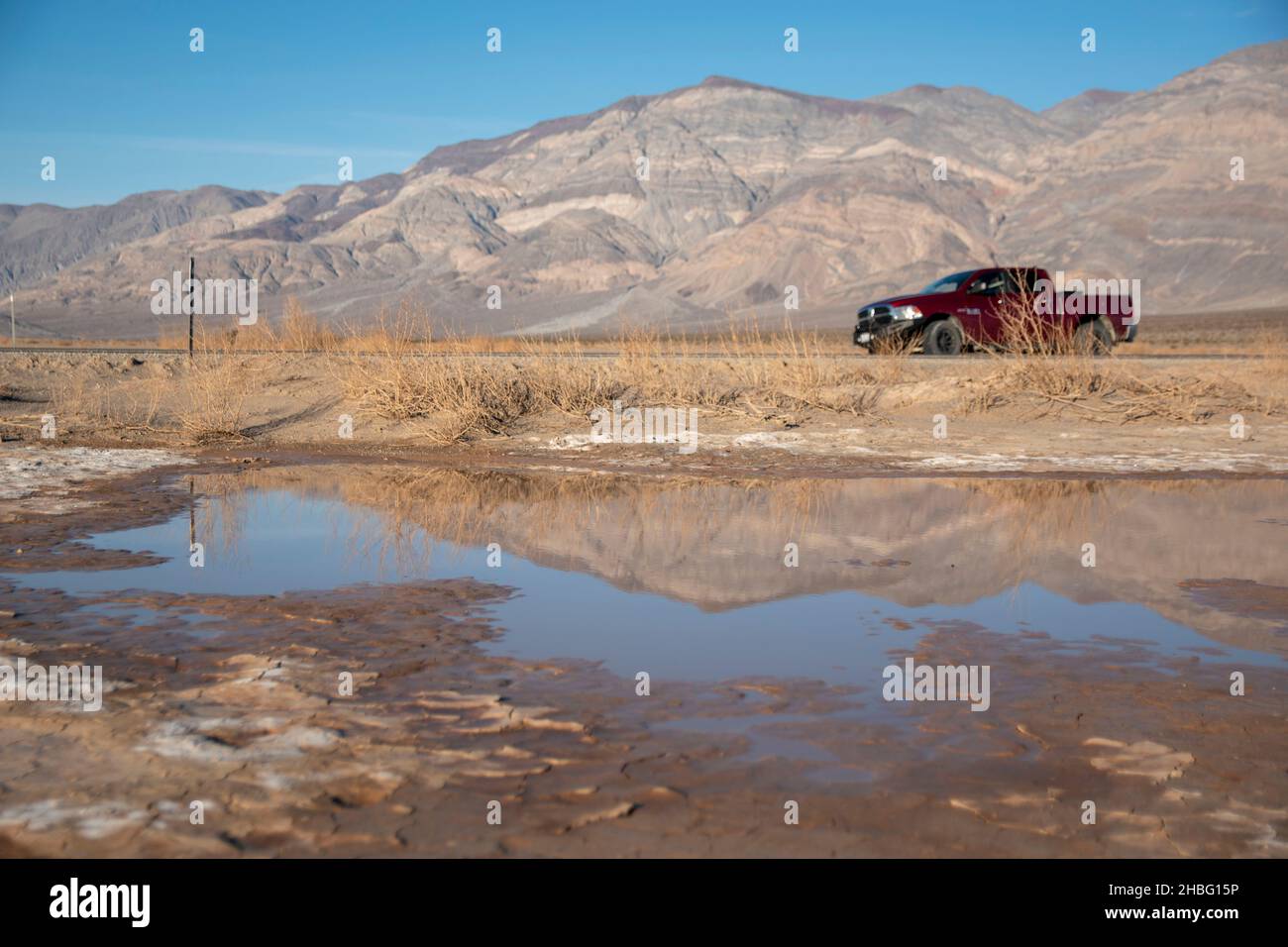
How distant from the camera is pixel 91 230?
15600cm

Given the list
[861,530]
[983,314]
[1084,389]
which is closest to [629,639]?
[861,530]

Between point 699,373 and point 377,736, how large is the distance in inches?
570

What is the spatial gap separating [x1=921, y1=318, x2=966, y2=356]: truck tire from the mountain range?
31544 millimetres

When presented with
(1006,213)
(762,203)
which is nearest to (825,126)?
(762,203)

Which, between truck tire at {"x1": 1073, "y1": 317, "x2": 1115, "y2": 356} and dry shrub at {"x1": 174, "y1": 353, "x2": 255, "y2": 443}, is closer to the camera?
dry shrub at {"x1": 174, "y1": 353, "x2": 255, "y2": 443}

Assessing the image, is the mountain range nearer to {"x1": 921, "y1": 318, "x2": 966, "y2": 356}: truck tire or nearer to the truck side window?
the truck side window

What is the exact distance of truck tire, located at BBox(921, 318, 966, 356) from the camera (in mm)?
23938

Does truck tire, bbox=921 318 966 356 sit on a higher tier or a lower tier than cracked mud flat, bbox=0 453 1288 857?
higher

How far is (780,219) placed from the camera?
8131 centimetres

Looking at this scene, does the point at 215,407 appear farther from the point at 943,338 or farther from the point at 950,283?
the point at 950,283

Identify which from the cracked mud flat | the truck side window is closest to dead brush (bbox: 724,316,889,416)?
the truck side window

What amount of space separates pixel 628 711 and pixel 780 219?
78673 millimetres

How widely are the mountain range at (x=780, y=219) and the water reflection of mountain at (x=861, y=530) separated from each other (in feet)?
145
